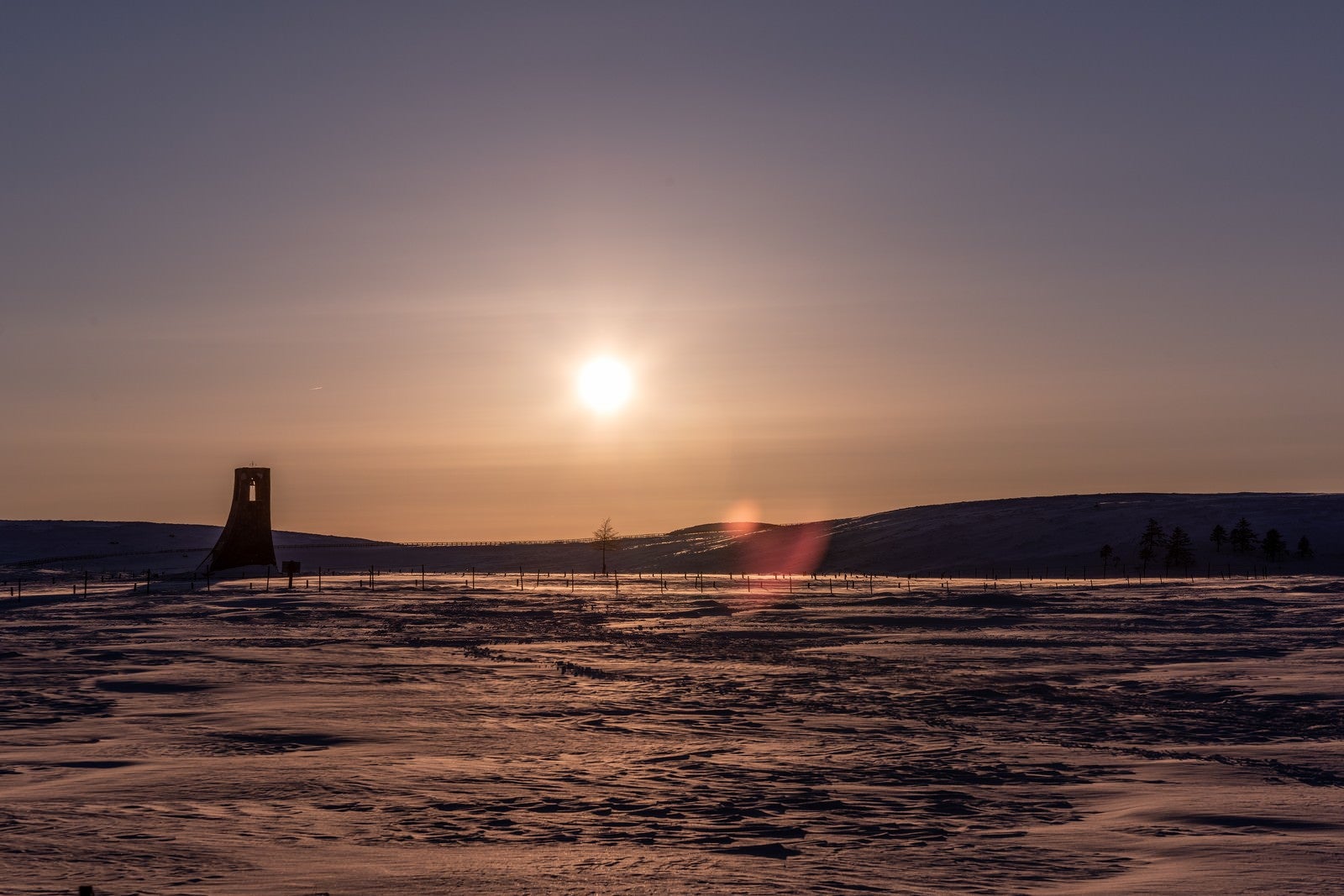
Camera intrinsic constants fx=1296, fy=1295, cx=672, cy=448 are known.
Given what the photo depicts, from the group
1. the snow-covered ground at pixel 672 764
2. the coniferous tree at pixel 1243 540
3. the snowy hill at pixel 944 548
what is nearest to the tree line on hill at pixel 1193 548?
the coniferous tree at pixel 1243 540

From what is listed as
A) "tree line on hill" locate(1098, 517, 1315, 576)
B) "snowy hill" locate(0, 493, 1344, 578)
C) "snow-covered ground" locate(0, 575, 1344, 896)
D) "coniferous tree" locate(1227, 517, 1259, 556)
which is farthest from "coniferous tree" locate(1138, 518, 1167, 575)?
"snow-covered ground" locate(0, 575, 1344, 896)

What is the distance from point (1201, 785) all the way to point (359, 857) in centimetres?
1093

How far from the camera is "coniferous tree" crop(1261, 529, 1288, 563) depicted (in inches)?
3900

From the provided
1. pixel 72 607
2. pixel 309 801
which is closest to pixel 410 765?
pixel 309 801

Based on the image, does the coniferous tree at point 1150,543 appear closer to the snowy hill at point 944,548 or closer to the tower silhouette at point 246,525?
the snowy hill at point 944,548

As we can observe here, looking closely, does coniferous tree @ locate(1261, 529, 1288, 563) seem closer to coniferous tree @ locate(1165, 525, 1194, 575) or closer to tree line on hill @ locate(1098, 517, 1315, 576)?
tree line on hill @ locate(1098, 517, 1315, 576)

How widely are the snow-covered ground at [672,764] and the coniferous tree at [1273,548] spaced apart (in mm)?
64215

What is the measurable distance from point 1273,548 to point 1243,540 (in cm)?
269

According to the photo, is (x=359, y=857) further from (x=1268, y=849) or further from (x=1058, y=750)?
(x=1058, y=750)

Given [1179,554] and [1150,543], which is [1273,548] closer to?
[1179,554]

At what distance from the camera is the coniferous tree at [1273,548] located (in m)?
99.1

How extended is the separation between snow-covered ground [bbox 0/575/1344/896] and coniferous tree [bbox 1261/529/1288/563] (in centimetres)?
6421

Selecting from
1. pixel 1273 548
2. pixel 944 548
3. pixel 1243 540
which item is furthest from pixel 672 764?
pixel 944 548

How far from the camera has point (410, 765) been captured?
18969 millimetres
